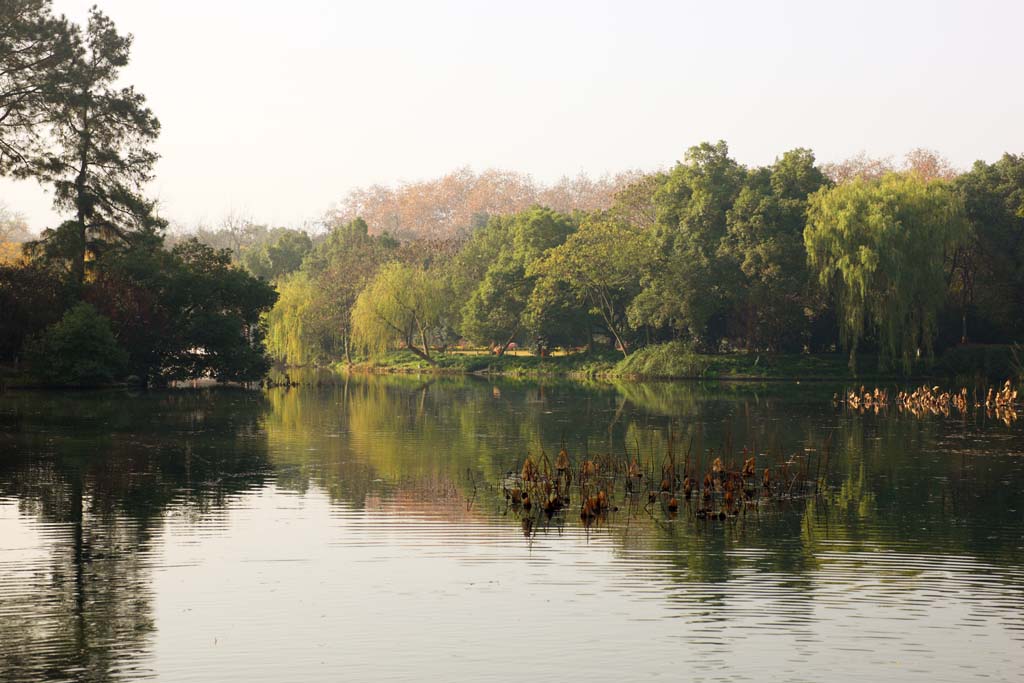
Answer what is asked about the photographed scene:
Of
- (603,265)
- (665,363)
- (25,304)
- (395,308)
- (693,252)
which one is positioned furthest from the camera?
(395,308)

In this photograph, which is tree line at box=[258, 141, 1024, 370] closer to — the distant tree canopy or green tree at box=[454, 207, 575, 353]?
green tree at box=[454, 207, 575, 353]

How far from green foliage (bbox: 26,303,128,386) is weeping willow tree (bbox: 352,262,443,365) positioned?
33.2 metres

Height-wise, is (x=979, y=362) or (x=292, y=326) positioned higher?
(x=292, y=326)

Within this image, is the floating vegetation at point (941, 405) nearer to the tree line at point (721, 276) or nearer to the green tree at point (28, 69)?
the tree line at point (721, 276)

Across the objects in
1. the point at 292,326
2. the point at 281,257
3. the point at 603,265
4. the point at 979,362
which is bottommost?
the point at 979,362

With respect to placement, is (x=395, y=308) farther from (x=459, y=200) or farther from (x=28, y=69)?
(x=459, y=200)

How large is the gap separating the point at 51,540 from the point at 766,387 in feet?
152

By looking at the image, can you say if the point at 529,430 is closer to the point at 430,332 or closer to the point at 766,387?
the point at 766,387

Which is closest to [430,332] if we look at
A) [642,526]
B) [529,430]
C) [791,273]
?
[791,273]

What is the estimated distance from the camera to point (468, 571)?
1412 cm

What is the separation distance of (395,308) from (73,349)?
115 feet

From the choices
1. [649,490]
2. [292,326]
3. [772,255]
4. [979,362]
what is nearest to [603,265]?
[772,255]

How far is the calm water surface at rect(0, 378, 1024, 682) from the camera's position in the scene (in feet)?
34.0

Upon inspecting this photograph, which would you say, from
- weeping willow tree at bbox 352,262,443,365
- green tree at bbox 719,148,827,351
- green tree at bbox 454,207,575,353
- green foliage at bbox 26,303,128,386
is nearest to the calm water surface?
green foliage at bbox 26,303,128,386
